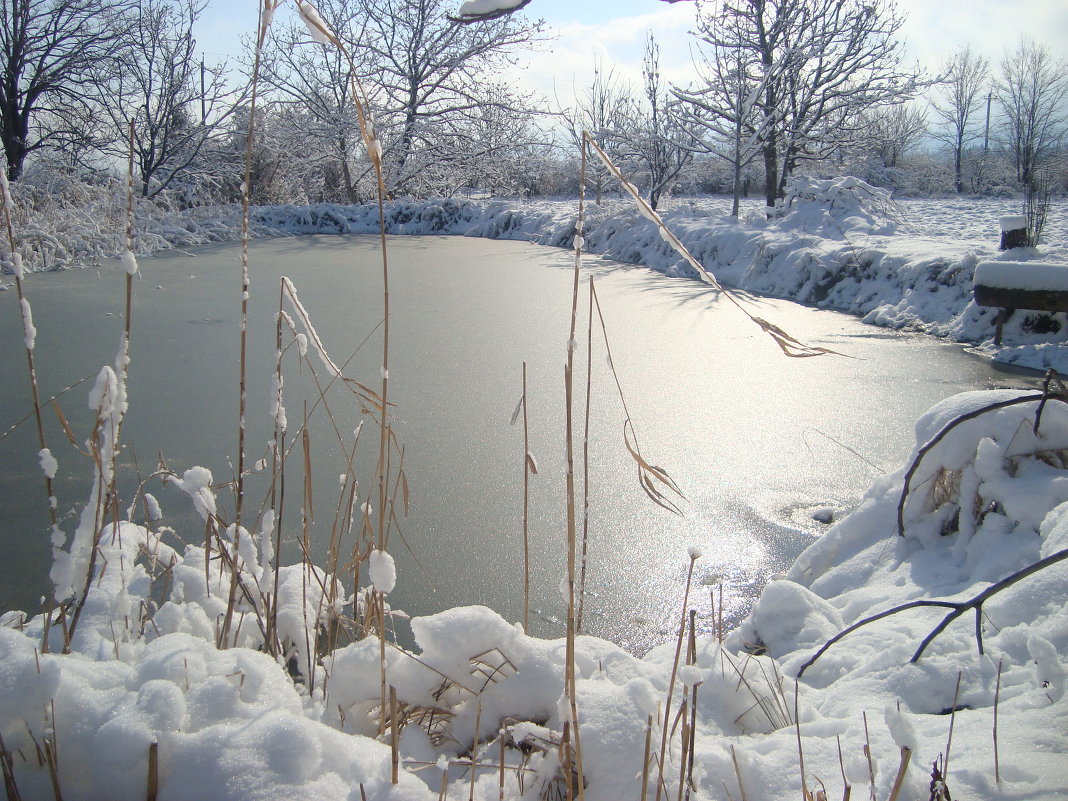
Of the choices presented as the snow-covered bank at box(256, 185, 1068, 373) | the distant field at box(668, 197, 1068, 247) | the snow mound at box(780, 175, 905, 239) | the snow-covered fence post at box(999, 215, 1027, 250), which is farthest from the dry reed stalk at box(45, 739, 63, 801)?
the snow mound at box(780, 175, 905, 239)

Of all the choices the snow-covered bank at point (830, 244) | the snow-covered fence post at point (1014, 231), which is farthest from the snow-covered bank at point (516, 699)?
the snow-covered fence post at point (1014, 231)

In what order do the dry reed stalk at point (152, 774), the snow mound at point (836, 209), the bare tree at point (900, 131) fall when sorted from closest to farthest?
the dry reed stalk at point (152, 774)
the snow mound at point (836, 209)
the bare tree at point (900, 131)

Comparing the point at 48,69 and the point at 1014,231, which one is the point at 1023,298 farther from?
the point at 48,69

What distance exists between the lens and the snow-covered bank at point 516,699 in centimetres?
60

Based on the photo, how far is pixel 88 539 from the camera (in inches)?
31.9

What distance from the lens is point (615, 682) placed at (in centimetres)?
85

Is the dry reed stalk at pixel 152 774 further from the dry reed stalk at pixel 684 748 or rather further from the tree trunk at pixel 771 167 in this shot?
the tree trunk at pixel 771 167

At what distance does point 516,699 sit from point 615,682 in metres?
0.13

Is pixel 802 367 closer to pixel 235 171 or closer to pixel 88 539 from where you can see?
pixel 88 539

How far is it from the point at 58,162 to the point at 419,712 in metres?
10.1

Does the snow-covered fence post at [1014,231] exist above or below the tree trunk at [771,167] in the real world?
below

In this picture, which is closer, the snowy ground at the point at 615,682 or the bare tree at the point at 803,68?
the snowy ground at the point at 615,682

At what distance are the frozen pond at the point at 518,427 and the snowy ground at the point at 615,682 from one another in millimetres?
242

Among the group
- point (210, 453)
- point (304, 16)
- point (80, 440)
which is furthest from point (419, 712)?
point (80, 440)
